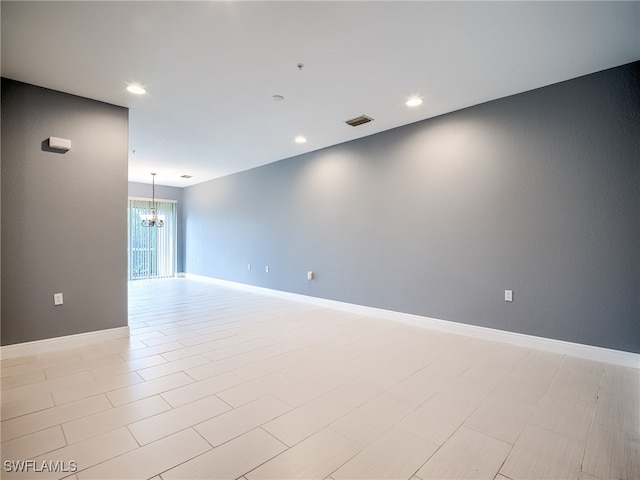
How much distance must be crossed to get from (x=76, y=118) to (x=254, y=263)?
12.6 ft

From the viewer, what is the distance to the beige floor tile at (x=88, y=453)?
138 cm

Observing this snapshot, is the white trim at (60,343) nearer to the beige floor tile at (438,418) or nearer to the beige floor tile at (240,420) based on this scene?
the beige floor tile at (240,420)

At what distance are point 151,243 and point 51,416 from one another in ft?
23.6

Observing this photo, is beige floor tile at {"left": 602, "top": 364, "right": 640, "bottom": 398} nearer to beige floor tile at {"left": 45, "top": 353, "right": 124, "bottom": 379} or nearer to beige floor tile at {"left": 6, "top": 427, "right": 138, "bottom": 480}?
A: beige floor tile at {"left": 6, "top": 427, "right": 138, "bottom": 480}

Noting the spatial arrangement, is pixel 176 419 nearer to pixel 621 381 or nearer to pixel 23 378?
pixel 23 378

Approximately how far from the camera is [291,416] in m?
1.83

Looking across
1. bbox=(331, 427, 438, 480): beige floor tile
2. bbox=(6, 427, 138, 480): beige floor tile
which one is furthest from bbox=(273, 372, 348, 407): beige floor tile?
bbox=(6, 427, 138, 480): beige floor tile

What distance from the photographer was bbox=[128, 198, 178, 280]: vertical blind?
312 inches

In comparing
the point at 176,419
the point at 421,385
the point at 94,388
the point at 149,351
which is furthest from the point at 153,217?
the point at 421,385

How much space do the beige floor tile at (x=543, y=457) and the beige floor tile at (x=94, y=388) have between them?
8.08 ft

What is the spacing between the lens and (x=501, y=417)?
184 cm

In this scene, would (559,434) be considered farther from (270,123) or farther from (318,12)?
(270,123)

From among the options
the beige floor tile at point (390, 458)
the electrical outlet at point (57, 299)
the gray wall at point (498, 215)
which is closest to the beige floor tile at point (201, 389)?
the beige floor tile at point (390, 458)

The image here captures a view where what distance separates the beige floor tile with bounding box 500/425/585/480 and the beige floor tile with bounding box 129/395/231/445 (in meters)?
1.61
